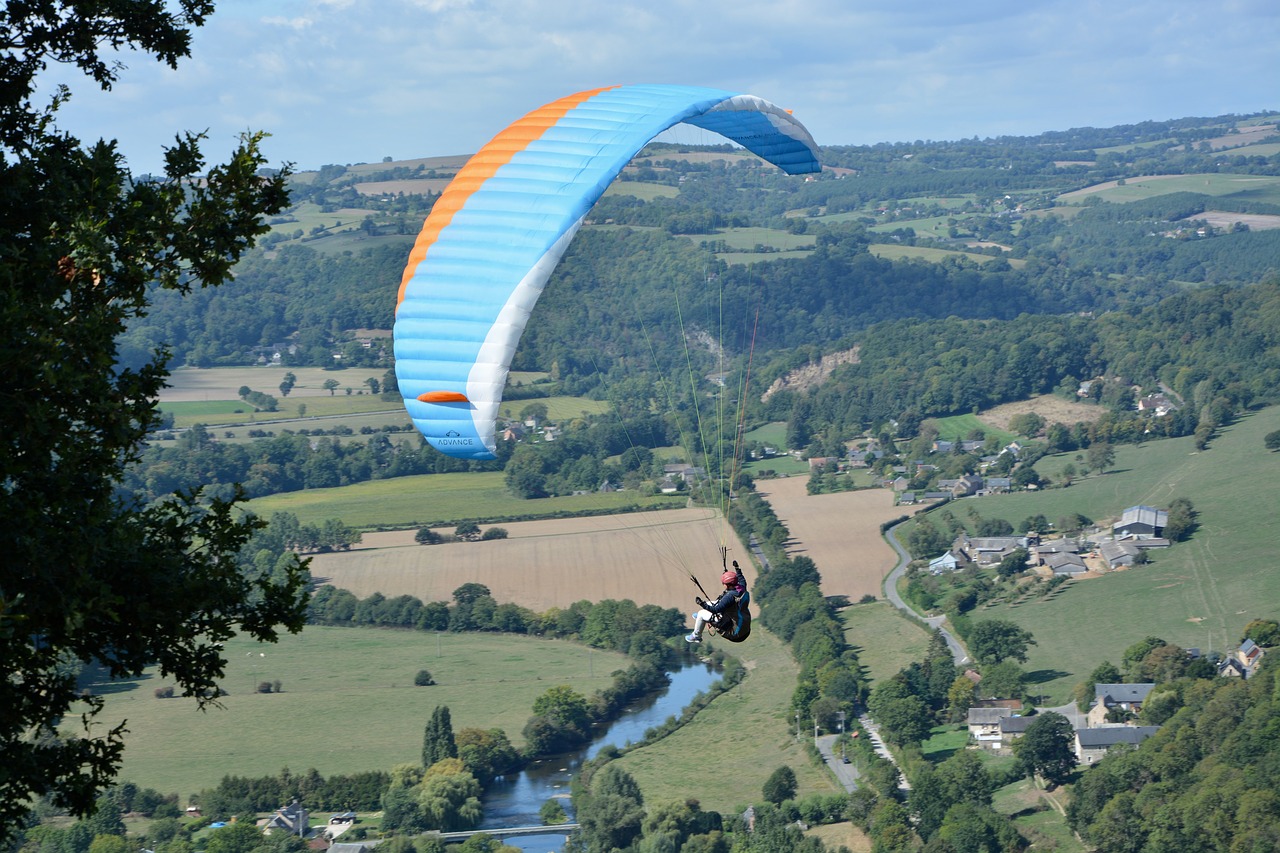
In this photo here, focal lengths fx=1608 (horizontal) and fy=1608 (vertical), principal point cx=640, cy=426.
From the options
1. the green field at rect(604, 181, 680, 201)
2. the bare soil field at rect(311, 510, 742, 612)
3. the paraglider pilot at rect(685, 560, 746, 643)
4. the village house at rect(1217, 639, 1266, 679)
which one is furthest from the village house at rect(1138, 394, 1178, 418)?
the paraglider pilot at rect(685, 560, 746, 643)

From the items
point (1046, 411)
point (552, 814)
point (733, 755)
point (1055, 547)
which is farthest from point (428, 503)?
point (1046, 411)

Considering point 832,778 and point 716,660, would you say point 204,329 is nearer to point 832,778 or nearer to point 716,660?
point 716,660

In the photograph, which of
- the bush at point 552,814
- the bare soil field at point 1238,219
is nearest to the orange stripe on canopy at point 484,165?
the bush at point 552,814

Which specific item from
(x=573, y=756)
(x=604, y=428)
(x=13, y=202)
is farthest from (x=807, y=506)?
(x=13, y=202)

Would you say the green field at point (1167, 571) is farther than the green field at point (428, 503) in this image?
No

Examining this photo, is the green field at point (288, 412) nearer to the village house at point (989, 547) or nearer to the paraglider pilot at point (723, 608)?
the village house at point (989, 547)
